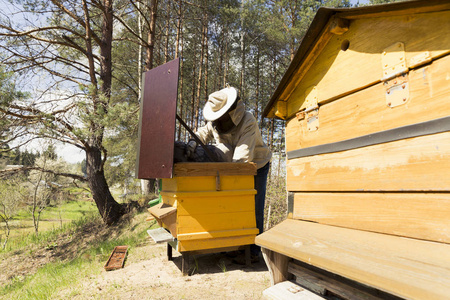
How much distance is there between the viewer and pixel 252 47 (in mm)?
18562

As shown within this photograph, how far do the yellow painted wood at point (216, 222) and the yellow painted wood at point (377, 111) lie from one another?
1071mm

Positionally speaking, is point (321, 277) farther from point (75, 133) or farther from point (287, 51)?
point (287, 51)

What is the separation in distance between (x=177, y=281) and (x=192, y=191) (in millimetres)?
1010

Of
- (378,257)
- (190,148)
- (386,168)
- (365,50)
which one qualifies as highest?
(365,50)

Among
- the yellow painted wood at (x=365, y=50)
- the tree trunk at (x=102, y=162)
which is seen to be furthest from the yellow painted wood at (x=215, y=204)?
the tree trunk at (x=102, y=162)

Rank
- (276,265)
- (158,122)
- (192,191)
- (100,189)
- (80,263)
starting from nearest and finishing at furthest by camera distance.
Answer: (276,265)
(192,191)
(158,122)
(80,263)
(100,189)

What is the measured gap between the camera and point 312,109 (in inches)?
85.0

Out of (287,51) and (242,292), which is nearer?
(242,292)

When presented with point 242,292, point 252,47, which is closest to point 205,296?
point 242,292

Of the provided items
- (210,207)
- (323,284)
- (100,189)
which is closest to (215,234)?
(210,207)

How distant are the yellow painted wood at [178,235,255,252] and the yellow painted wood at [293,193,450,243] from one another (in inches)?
44.0

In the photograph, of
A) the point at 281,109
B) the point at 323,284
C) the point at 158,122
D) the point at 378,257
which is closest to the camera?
the point at 378,257

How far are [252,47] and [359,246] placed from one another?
1871 cm

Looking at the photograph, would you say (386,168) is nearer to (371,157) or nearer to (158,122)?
(371,157)
